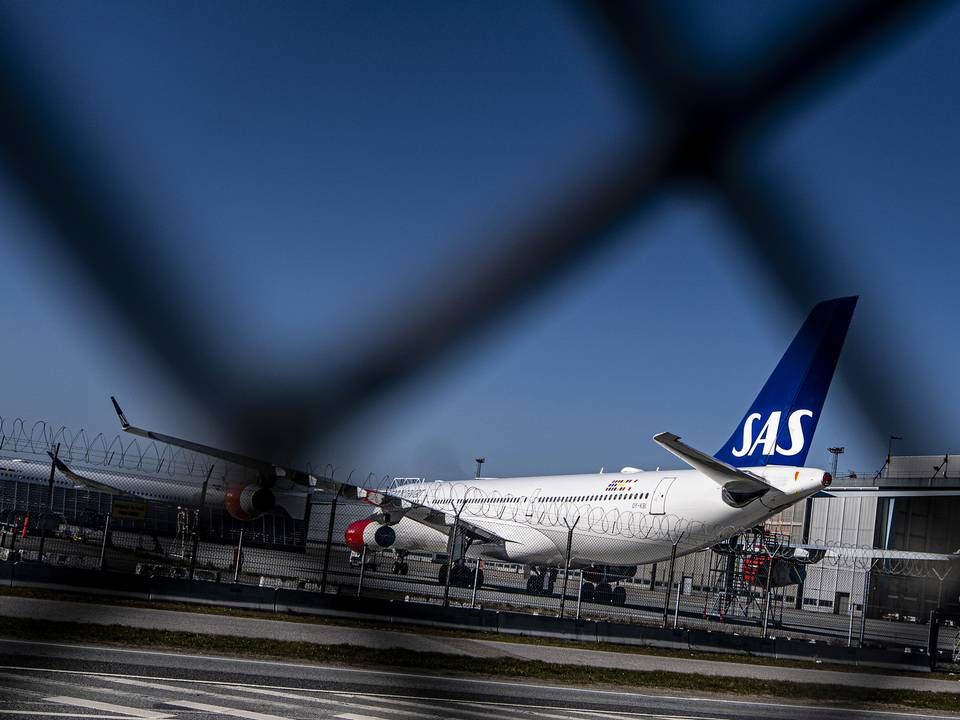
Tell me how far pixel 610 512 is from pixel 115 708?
21489 millimetres

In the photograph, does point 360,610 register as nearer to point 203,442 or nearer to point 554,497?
point 554,497

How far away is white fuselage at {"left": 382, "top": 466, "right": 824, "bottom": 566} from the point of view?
24922 mm

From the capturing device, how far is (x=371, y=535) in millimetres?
29812

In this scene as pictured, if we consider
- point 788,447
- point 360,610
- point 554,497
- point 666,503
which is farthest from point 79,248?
point 554,497

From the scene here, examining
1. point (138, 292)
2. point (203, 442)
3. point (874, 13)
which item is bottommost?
point (203, 442)

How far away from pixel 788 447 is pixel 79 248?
22.4 m

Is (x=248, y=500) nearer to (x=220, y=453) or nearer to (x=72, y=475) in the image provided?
(x=220, y=453)

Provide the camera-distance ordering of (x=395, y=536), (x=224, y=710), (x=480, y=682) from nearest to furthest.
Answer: (x=224, y=710)
(x=480, y=682)
(x=395, y=536)

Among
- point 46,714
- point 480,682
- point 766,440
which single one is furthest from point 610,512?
point 46,714

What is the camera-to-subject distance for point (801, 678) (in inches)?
643

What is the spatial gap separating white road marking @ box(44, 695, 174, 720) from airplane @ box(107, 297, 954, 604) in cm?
1168

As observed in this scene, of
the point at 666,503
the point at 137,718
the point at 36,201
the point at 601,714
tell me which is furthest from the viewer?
the point at 666,503

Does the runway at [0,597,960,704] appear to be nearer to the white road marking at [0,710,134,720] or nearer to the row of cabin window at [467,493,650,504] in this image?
the white road marking at [0,710,134,720]

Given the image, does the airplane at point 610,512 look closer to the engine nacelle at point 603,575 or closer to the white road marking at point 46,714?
the engine nacelle at point 603,575
